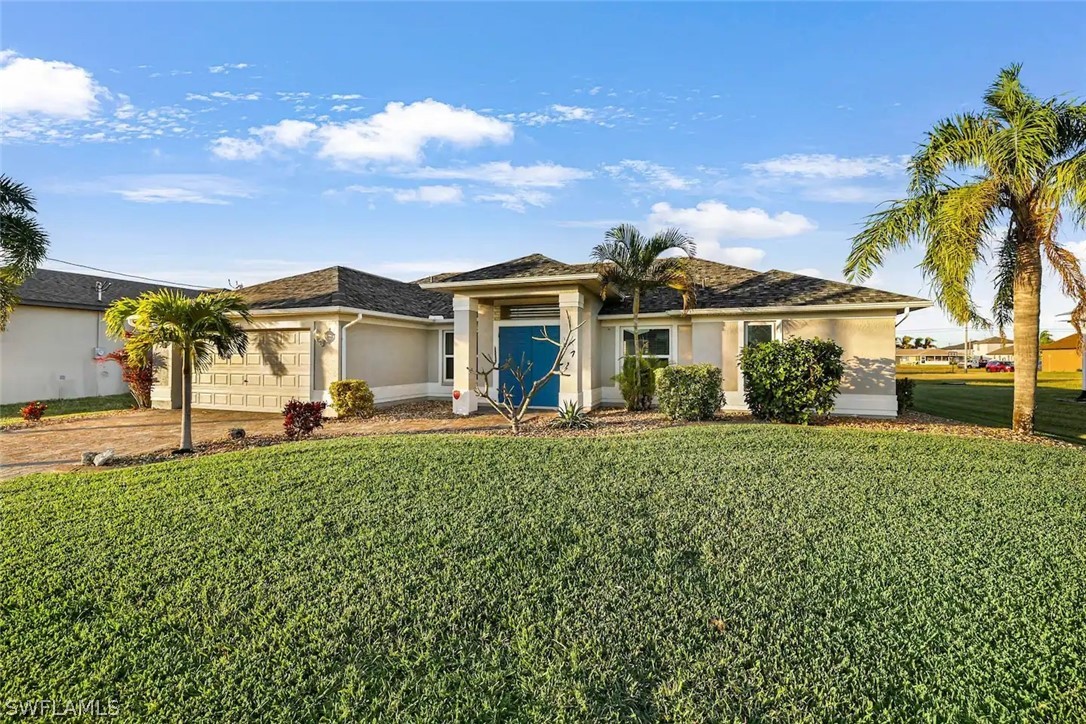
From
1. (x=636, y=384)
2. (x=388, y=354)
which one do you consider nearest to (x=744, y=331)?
(x=636, y=384)

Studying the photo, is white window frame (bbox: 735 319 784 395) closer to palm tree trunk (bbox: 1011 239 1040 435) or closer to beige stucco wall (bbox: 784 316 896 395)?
beige stucco wall (bbox: 784 316 896 395)

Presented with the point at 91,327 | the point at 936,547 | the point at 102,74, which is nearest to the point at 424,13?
the point at 102,74

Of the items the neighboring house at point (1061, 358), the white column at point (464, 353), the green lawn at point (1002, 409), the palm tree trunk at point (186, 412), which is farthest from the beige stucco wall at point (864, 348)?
the neighboring house at point (1061, 358)

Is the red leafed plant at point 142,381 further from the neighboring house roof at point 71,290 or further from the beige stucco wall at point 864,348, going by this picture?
the beige stucco wall at point 864,348

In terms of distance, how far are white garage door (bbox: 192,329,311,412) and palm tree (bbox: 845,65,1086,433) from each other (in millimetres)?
15430

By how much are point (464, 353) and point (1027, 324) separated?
12.5m

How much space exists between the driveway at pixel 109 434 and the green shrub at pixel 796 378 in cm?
1112

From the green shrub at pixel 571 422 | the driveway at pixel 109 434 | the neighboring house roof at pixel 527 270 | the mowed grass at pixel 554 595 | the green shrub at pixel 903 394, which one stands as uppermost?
the neighboring house roof at pixel 527 270

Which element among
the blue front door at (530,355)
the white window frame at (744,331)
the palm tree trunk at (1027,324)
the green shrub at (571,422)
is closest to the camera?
the palm tree trunk at (1027,324)

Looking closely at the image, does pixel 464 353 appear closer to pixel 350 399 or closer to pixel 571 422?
pixel 350 399

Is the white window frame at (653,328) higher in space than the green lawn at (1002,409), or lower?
higher

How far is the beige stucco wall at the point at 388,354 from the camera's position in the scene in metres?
14.3

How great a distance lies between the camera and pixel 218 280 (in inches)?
829

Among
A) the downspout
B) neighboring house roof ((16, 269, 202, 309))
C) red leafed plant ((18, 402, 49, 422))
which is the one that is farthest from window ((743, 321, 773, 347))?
red leafed plant ((18, 402, 49, 422))
